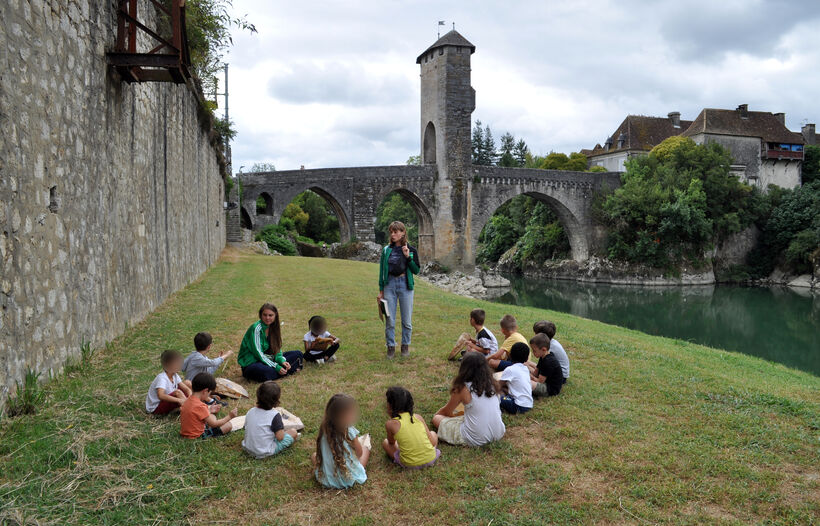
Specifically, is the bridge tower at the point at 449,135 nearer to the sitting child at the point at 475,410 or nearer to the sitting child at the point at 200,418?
the sitting child at the point at 475,410

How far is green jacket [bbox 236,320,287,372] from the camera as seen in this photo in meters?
5.53

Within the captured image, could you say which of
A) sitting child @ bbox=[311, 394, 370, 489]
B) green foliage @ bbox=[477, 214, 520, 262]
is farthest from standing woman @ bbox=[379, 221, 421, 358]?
green foliage @ bbox=[477, 214, 520, 262]

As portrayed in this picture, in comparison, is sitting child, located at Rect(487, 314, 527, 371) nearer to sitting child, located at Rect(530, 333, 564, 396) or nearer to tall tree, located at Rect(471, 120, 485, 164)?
sitting child, located at Rect(530, 333, 564, 396)

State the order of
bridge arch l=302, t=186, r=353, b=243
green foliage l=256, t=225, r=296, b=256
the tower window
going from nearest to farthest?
the tower window
green foliage l=256, t=225, r=296, b=256
bridge arch l=302, t=186, r=353, b=243

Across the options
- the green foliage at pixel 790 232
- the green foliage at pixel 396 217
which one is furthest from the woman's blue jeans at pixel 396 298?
the green foliage at pixel 396 217

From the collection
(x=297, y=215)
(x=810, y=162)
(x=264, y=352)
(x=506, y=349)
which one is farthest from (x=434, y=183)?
(x=810, y=162)

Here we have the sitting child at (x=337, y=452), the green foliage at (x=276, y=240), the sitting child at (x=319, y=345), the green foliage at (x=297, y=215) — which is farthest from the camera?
the green foliage at (x=297, y=215)

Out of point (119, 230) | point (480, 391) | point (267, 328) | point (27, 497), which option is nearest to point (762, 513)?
point (480, 391)

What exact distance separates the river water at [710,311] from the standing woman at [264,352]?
550 inches

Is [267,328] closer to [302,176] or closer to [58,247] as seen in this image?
[58,247]

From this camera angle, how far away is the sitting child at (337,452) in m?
3.47

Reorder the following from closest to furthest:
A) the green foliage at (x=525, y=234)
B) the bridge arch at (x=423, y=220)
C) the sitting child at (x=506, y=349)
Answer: the sitting child at (x=506, y=349) < the bridge arch at (x=423, y=220) < the green foliage at (x=525, y=234)

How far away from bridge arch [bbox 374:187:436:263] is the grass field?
28.2 metres

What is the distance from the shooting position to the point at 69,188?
5.09 meters
